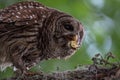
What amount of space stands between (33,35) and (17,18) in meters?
0.17

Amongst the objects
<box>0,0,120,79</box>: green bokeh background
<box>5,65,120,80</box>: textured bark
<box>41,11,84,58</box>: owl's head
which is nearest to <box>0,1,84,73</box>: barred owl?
<box>41,11,84,58</box>: owl's head

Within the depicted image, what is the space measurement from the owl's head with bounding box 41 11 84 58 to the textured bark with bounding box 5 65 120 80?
0.27 meters

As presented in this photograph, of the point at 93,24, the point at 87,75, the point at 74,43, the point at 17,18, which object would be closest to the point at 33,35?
the point at 17,18

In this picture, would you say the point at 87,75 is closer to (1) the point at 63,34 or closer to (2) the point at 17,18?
(1) the point at 63,34

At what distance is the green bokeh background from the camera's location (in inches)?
213

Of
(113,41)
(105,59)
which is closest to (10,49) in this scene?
(105,59)

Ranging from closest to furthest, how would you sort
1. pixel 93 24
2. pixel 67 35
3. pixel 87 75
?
pixel 87 75, pixel 67 35, pixel 93 24

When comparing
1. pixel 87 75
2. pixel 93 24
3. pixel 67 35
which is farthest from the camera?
pixel 93 24

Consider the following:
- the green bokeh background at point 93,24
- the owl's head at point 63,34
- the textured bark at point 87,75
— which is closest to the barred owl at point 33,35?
the owl's head at point 63,34

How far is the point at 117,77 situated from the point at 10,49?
919mm

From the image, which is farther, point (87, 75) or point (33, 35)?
point (33, 35)

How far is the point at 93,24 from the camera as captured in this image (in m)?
5.81

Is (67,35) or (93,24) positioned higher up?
(67,35)

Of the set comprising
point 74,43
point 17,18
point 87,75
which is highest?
point 17,18
